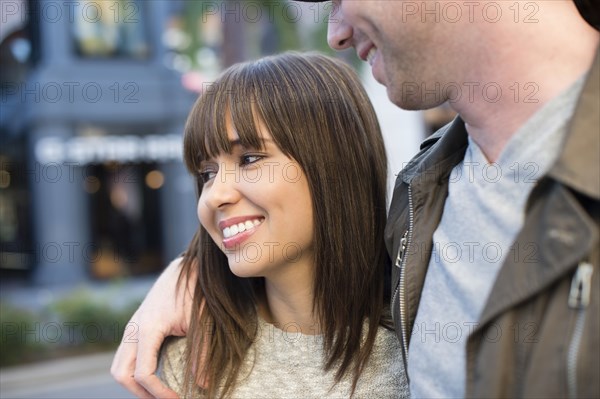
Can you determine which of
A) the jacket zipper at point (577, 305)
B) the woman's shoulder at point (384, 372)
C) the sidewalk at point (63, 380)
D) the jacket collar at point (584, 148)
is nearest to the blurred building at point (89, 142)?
the sidewalk at point (63, 380)

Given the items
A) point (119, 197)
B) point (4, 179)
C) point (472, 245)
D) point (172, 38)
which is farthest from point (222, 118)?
point (4, 179)

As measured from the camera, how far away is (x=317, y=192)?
186 centimetres

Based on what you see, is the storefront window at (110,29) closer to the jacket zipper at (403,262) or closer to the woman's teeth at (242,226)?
the woman's teeth at (242,226)

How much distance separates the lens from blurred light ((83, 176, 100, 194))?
16.0 meters

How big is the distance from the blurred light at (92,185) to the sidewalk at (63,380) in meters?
8.35

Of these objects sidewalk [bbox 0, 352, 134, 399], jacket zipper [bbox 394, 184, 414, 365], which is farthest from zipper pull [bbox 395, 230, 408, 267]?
sidewalk [bbox 0, 352, 134, 399]

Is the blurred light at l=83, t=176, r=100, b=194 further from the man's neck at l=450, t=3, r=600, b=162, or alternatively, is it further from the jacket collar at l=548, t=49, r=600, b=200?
the jacket collar at l=548, t=49, r=600, b=200

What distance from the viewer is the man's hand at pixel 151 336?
1.78 meters

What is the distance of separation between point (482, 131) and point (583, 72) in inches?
9.0

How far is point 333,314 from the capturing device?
6.26 ft

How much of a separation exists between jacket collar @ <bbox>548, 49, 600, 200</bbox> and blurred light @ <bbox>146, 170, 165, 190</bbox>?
15842 millimetres

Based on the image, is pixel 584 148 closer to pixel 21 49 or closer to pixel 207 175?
pixel 207 175

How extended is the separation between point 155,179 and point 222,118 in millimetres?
15203

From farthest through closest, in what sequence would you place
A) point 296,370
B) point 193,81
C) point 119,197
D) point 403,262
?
point 119,197, point 193,81, point 296,370, point 403,262
